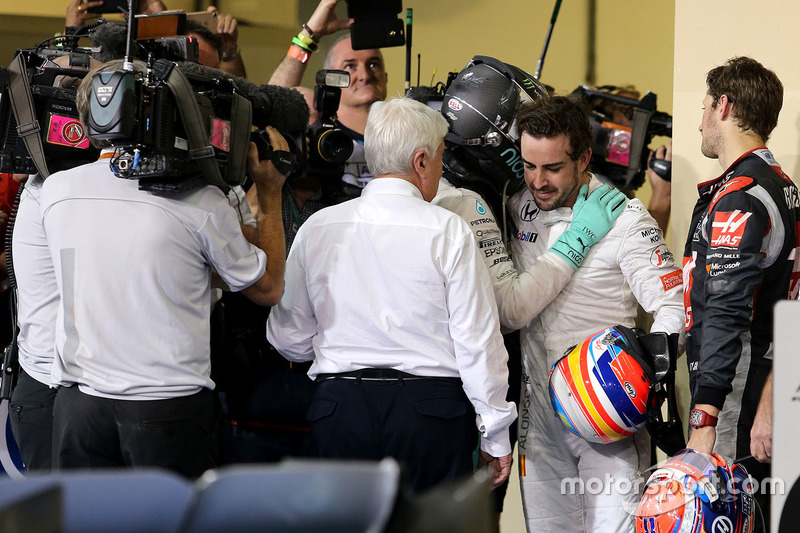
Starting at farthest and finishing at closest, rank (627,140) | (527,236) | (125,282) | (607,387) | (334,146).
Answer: (627,140) < (334,146) < (527,236) < (607,387) < (125,282)

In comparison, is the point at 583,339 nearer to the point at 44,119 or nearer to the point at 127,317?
the point at 127,317

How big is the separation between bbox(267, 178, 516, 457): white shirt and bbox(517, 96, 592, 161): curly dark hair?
49cm

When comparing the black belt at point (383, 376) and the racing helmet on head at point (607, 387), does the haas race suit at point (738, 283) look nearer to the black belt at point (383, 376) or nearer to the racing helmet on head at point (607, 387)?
the racing helmet on head at point (607, 387)

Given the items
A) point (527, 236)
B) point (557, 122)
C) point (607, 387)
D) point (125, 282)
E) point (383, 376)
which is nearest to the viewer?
point (125, 282)

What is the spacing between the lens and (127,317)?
193 cm

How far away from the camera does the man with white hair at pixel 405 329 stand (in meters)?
2.13

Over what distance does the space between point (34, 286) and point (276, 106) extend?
2.51ft

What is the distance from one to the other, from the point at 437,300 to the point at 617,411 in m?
0.55

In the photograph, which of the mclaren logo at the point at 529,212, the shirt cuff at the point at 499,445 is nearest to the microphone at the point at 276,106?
the mclaren logo at the point at 529,212

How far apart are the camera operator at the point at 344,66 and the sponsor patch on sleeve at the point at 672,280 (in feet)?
4.13

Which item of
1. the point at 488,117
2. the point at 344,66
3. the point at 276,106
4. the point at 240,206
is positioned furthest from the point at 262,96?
the point at 344,66

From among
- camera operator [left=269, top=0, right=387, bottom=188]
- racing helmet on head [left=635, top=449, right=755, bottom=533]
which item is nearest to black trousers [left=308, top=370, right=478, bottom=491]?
racing helmet on head [left=635, top=449, right=755, bottom=533]

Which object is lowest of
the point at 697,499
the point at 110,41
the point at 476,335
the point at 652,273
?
the point at 697,499

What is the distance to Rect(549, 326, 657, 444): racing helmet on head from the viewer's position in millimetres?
2271
